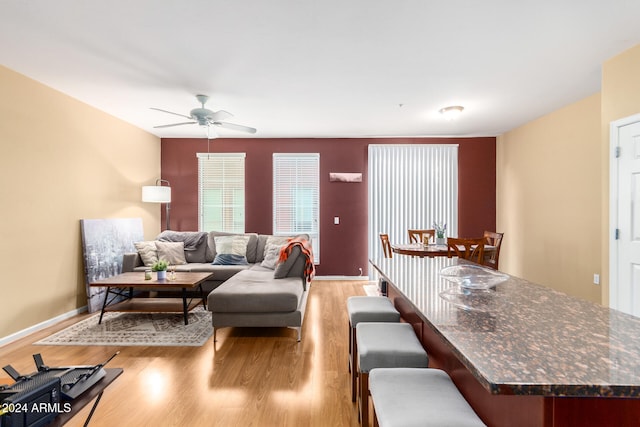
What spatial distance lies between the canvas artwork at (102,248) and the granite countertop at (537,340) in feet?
14.2

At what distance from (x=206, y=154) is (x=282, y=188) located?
1.58 m

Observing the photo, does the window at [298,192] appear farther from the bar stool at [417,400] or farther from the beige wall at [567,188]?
A: the bar stool at [417,400]

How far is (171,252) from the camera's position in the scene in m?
5.13

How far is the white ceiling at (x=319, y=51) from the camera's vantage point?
92.7 inches

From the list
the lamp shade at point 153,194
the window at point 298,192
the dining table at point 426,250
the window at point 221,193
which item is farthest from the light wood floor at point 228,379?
the window at point 221,193

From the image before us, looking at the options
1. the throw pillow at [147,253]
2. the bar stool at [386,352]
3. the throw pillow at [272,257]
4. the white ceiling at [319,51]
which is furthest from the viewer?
the throw pillow at [147,253]

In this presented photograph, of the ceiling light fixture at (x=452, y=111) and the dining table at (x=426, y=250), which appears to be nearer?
the dining table at (x=426, y=250)

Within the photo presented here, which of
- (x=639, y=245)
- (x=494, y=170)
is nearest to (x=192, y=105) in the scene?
(x=639, y=245)

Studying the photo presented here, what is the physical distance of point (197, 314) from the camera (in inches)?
164

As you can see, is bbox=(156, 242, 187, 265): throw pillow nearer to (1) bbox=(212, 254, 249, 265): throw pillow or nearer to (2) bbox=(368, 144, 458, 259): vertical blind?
(1) bbox=(212, 254, 249, 265): throw pillow

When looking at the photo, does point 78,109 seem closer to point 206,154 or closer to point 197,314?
point 206,154

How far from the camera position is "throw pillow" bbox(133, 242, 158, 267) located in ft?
15.8

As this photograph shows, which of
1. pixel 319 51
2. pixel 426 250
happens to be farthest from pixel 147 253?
pixel 426 250

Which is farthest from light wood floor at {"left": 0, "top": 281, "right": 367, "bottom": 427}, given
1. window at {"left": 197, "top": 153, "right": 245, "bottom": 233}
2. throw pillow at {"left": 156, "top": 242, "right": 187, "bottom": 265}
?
window at {"left": 197, "top": 153, "right": 245, "bottom": 233}
